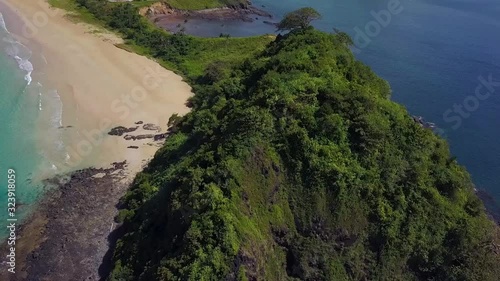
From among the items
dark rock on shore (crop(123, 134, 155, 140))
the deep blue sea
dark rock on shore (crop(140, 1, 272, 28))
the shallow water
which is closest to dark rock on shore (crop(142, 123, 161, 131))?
dark rock on shore (crop(123, 134, 155, 140))

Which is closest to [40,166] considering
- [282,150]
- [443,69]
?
[282,150]

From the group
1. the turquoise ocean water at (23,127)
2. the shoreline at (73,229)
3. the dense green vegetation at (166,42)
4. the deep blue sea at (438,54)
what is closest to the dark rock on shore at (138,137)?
the shoreline at (73,229)

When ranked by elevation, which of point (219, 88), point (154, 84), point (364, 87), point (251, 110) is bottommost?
point (154, 84)

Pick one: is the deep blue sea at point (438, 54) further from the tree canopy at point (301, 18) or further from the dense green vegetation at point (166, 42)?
the tree canopy at point (301, 18)

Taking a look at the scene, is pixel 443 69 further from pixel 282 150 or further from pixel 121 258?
pixel 121 258

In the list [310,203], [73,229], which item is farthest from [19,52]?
[310,203]

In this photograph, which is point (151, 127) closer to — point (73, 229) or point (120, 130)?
point (120, 130)
